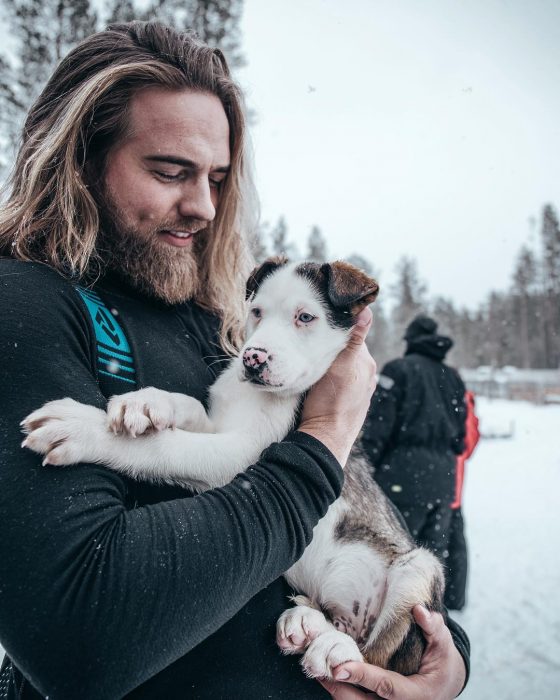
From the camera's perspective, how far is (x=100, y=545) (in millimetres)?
1190

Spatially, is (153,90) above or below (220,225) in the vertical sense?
above

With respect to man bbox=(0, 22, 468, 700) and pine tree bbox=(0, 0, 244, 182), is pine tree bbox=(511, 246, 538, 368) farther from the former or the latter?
man bbox=(0, 22, 468, 700)

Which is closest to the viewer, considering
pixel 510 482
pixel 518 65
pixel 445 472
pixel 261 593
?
pixel 261 593

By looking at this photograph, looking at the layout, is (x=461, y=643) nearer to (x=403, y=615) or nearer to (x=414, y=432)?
(x=403, y=615)

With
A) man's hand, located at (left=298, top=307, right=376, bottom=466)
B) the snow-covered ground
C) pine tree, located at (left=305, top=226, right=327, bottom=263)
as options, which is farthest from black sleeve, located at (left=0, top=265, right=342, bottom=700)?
pine tree, located at (left=305, top=226, right=327, bottom=263)

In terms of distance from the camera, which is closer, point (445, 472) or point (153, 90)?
point (153, 90)

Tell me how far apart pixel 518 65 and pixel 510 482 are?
73.2 ft

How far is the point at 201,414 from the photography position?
2135 mm

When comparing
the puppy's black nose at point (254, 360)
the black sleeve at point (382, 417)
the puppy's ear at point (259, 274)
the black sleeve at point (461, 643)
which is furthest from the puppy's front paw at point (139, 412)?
the black sleeve at point (382, 417)

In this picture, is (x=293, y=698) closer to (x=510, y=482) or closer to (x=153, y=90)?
(x=153, y=90)

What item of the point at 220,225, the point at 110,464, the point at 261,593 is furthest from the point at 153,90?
the point at 261,593

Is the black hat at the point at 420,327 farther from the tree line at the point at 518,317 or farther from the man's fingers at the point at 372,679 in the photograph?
the tree line at the point at 518,317

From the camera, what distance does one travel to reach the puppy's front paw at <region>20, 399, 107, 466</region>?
1298mm

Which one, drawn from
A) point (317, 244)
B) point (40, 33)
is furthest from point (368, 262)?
point (40, 33)
